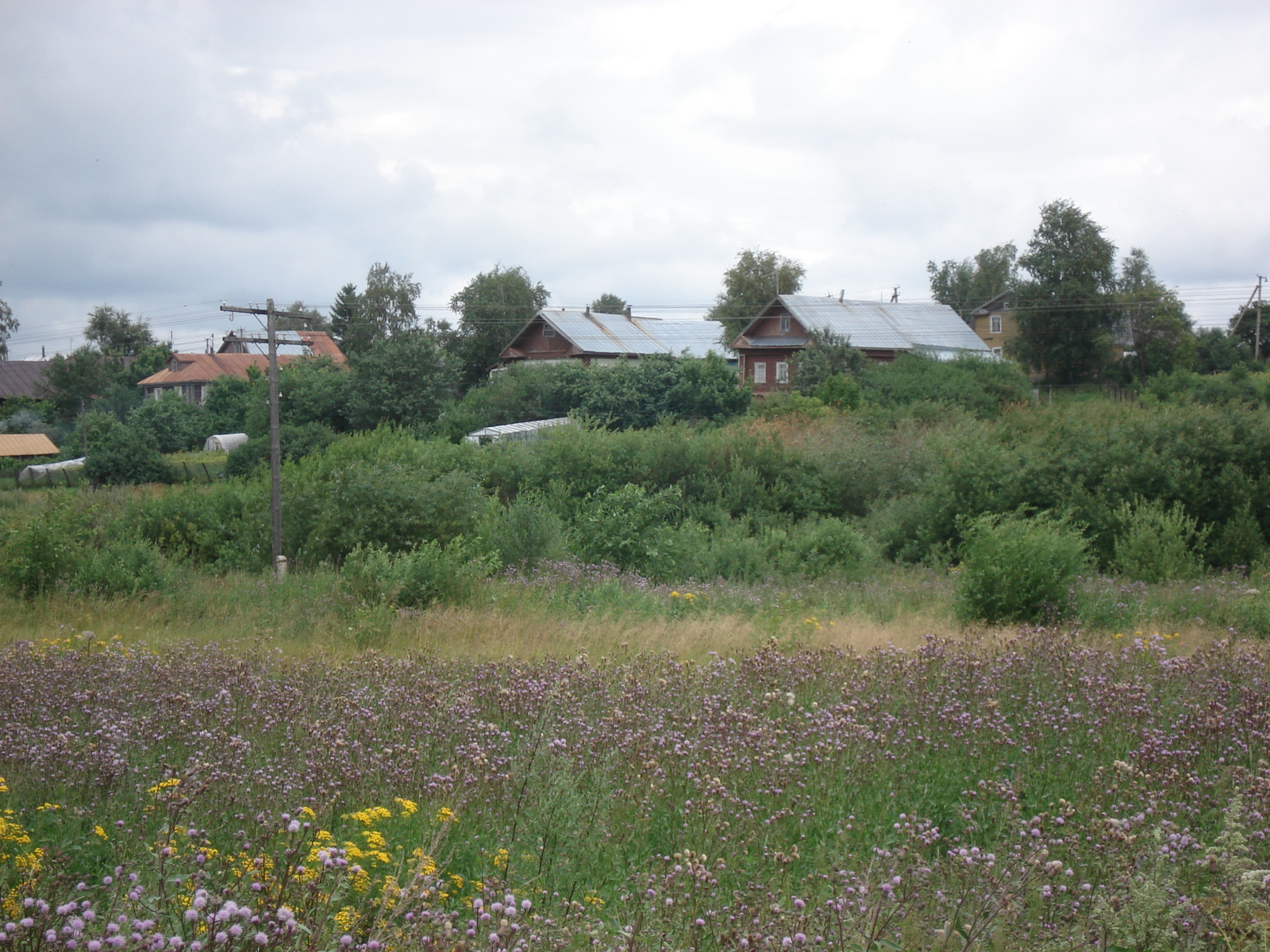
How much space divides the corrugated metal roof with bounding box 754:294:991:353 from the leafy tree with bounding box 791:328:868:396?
9.50 ft

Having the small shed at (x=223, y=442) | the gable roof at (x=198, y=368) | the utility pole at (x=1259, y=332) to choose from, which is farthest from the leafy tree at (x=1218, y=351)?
the gable roof at (x=198, y=368)

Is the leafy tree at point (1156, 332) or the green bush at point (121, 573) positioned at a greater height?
the leafy tree at point (1156, 332)

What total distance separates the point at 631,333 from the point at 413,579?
43.5 metres

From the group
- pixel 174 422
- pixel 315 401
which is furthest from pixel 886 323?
pixel 174 422

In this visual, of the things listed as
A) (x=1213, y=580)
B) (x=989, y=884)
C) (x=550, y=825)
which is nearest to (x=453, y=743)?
(x=550, y=825)

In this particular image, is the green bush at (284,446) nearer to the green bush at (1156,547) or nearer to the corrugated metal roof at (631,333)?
the corrugated metal roof at (631,333)

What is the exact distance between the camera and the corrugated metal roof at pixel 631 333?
164 ft

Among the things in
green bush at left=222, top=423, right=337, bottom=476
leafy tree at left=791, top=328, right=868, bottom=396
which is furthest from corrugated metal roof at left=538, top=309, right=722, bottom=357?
green bush at left=222, top=423, right=337, bottom=476

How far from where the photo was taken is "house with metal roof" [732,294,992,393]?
154ft

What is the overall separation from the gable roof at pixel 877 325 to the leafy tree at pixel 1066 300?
3.59 m

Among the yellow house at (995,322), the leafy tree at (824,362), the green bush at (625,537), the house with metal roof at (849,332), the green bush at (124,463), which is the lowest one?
the green bush at (625,537)

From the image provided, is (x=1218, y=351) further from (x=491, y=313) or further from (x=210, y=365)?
(x=210, y=365)

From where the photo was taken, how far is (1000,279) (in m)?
79.4

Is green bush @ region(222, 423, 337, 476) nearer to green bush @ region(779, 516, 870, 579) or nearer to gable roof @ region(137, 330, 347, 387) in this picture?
green bush @ region(779, 516, 870, 579)
